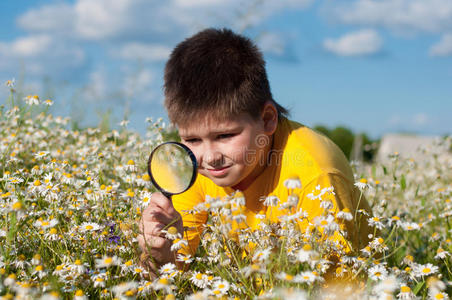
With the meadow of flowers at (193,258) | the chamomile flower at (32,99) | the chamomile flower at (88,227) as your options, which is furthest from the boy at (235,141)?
the chamomile flower at (32,99)

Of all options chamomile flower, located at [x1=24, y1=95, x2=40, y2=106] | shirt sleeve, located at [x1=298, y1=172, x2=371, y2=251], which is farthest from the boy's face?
chamomile flower, located at [x1=24, y1=95, x2=40, y2=106]

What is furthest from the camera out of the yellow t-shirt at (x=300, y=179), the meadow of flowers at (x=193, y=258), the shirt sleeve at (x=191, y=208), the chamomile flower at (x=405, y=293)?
the shirt sleeve at (x=191, y=208)

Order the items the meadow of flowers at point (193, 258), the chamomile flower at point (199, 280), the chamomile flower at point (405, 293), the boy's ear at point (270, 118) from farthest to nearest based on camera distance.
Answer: the boy's ear at point (270, 118) < the chamomile flower at point (199, 280) < the chamomile flower at point (405, 293) < the meadow of flowers at point (193, 258)

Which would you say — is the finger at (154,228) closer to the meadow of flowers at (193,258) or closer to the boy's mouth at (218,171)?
the meadow of flowers at (193,258)

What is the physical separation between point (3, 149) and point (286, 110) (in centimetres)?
270

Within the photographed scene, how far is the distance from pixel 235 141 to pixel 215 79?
1.37 feet

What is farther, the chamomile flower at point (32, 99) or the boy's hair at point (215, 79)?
the chamomile flower at point (32, 99)

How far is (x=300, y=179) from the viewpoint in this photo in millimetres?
2756

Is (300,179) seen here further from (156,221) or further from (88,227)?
(88,227)

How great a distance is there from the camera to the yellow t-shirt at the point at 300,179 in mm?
2742

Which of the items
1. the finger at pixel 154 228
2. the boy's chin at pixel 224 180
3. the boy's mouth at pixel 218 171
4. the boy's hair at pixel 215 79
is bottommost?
the finger at pixel 154 228

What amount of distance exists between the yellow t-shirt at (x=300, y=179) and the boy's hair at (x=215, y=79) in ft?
1.05

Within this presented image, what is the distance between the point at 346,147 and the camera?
81.7ft

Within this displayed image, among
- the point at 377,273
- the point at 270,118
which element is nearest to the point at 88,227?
the point at 270,118
